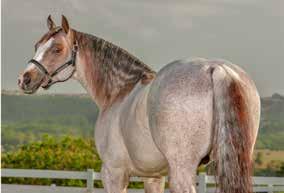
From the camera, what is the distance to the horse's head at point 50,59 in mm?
6832

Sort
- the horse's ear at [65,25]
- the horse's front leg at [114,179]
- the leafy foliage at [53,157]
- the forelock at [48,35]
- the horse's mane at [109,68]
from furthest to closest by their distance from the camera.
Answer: the leafy foliage at [53,157]
the horse's mane at [109,68]
the horse's ear at [65,25]
the forelock at [48,35]
the horse's front leg at [114,179]

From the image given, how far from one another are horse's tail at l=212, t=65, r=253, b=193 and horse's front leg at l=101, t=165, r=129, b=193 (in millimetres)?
1531

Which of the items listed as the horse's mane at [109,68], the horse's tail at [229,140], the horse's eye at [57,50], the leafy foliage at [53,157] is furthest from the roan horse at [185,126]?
the leafy foliage at [53,157]

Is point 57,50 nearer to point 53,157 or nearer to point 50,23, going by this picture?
point 50,23

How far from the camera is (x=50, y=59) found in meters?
6.88

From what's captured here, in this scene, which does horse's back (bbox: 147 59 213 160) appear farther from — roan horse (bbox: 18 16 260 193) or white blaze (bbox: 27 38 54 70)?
white blaze (bbox: 27 38 54 70)

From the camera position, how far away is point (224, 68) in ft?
18.2

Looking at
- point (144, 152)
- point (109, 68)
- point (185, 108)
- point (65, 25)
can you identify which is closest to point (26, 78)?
point (65, 25)

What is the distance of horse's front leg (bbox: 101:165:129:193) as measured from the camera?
22.0 feet

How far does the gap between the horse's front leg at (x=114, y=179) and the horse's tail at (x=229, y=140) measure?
1.53m

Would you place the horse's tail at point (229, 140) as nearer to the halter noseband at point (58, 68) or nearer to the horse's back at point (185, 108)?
the horse's back at point (185, 108)

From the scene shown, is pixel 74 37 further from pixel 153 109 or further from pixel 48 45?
pixel 153 109

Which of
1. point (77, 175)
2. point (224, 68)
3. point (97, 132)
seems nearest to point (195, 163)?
point (224, 68)

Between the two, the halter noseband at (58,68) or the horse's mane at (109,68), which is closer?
the halter noseband at (58,68)
